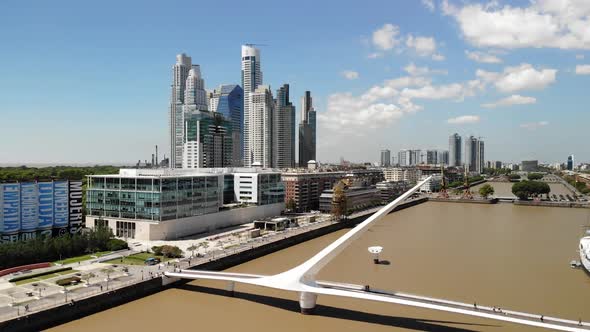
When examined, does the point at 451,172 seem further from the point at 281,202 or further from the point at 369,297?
the point at 369,297

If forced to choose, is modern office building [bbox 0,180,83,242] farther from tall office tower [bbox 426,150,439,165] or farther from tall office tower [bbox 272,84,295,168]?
tall office tower [bbox 426,150,439,165]

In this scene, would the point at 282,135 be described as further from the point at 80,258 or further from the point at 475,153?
the point at 475,153

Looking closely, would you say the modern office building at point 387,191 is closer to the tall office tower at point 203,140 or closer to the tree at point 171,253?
the tall office tower at point 203,140

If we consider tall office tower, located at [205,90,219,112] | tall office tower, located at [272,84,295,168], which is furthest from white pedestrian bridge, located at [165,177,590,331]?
tall office tower, located at [205,90,219,112]

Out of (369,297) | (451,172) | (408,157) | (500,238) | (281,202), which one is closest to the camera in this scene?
(369,297)

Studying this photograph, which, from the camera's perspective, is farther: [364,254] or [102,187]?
[102,187]

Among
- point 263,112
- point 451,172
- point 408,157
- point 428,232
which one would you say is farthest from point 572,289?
point 408,157

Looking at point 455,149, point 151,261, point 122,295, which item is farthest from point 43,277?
point 455,149
